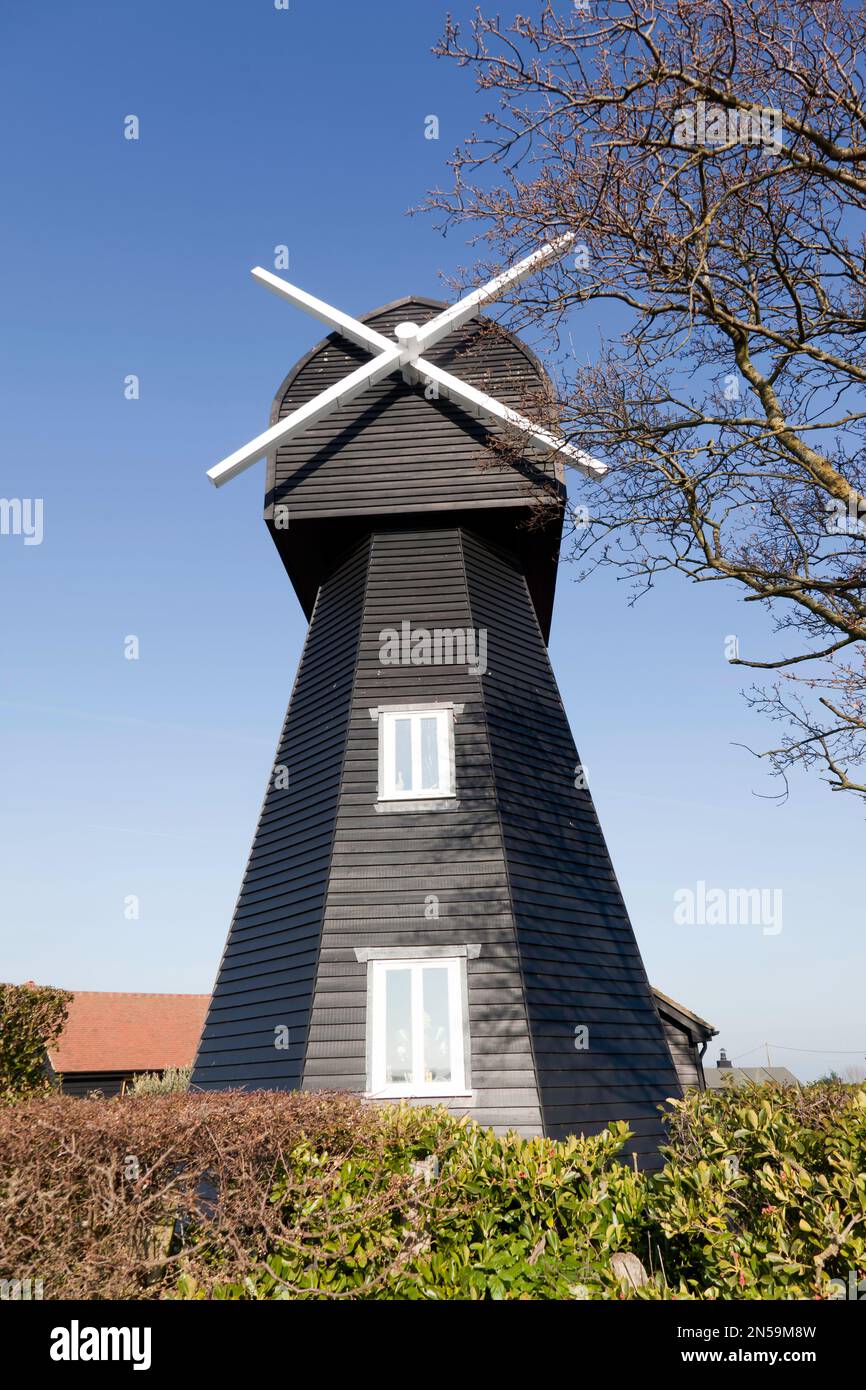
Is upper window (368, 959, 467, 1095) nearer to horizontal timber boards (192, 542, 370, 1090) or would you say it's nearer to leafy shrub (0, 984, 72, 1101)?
horizontal timber boards (192, 542, 370, 1090)

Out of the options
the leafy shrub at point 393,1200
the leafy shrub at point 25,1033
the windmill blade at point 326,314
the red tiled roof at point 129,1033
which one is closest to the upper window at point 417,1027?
the leafy shrub at point 393,1200

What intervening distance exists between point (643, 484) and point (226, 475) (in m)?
7.36

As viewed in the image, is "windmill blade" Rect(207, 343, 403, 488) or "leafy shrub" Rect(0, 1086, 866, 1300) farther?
"windmill blade" Rect(207, 343, 403, 488)

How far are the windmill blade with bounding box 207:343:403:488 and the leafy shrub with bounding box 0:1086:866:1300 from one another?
10.2 meters

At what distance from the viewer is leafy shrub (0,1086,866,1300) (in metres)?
4.61

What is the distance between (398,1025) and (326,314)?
11436mm

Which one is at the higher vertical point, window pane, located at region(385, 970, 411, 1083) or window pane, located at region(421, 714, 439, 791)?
window pane, located at region(421, 714, 439, 791)

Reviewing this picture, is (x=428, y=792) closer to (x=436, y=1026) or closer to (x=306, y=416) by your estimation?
(x=436, y=1026)

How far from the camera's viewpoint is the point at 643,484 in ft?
31.2

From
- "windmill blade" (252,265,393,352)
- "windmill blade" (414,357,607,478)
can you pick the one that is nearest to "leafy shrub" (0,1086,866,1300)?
"windmill blade" (414,357,607,478)

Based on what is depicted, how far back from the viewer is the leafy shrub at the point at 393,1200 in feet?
15.1

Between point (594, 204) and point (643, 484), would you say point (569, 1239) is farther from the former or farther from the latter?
point (594, 204)
